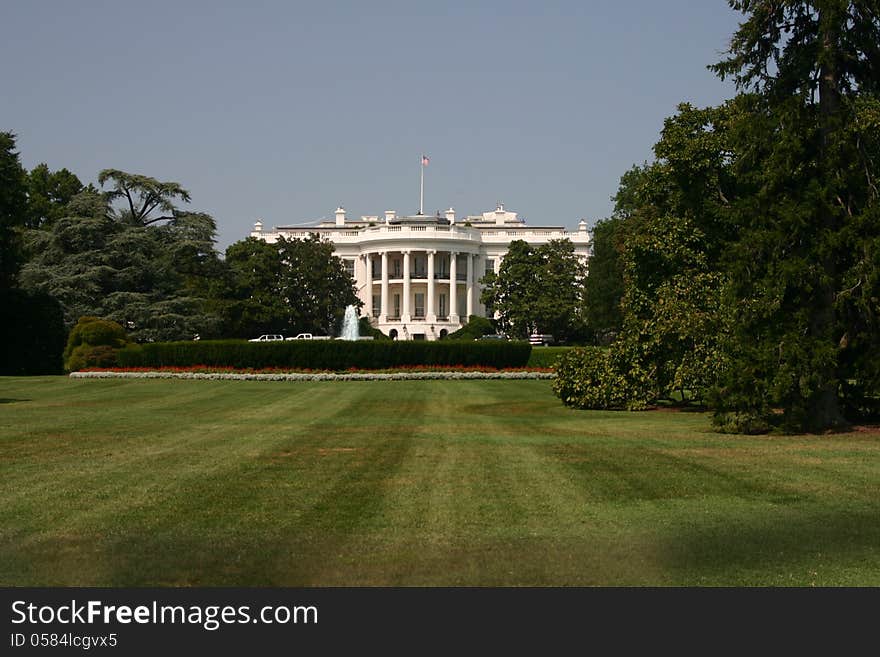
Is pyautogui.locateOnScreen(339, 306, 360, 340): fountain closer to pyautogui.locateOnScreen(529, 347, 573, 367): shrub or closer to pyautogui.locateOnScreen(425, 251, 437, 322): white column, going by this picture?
pyautogui.locateOnScreen(425, 251, 437, 322): white column

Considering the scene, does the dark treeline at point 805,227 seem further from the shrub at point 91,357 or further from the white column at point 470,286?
the white column at point 470,286

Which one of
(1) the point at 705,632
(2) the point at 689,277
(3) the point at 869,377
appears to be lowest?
(1) the point at 705,632

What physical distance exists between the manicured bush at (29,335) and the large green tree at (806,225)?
3619 centimetres

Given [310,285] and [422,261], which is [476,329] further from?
[422,261]

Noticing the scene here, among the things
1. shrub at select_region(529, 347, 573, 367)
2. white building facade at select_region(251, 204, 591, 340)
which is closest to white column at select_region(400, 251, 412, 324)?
white building facade at select_region(251, 204, 591, 340)

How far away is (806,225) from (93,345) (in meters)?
35.5

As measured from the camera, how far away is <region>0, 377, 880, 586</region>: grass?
299 inches

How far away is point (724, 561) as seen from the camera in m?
7.86

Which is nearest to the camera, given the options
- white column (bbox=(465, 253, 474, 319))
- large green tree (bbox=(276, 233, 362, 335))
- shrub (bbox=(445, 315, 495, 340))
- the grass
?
the grass

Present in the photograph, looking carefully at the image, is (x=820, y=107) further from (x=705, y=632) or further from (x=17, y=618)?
(x=17, y=618)

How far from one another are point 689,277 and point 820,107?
6.29 metres

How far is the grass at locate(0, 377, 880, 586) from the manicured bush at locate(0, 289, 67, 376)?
94.5 feet

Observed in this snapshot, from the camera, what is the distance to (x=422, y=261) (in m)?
106

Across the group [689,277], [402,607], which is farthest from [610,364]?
[402,607]
